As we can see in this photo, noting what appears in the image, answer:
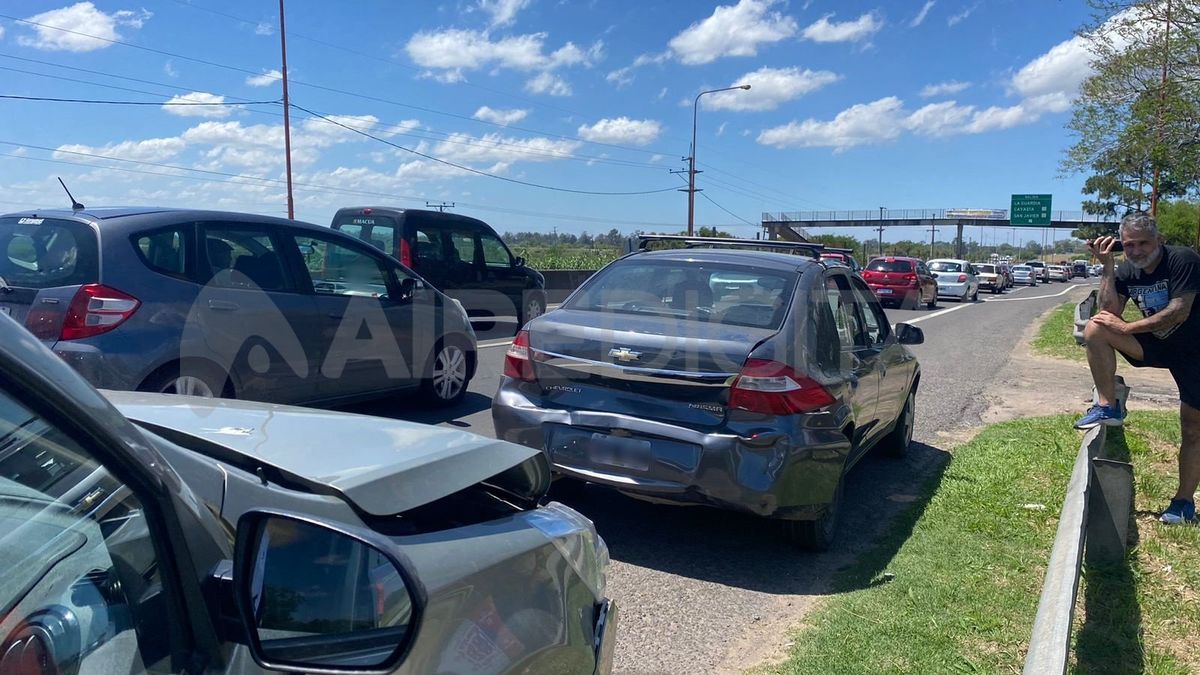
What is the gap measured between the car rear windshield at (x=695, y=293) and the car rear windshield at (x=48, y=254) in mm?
2952

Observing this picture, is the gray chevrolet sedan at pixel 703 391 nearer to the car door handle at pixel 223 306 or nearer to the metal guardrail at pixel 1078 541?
the metal guardrail at pixel 1078 541

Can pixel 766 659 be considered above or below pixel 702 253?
below

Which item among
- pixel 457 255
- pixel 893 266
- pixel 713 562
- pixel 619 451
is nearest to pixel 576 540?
pixel 619 451

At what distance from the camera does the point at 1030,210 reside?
5681cm

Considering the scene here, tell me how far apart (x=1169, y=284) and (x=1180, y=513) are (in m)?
1.35

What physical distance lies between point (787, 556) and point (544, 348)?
1739mm

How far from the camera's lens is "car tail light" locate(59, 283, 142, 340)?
5348mm

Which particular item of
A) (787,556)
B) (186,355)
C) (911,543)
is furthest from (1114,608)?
(186,355)

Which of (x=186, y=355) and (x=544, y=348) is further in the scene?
(x=186, y=355)

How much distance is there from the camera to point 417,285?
316 inches

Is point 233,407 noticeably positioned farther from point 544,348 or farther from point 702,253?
point 702,253

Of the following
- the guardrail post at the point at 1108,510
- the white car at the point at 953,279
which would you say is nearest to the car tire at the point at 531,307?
the guardrail post at the point at 1108,510

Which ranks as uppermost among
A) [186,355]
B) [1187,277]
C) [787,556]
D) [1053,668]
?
[1187,277]

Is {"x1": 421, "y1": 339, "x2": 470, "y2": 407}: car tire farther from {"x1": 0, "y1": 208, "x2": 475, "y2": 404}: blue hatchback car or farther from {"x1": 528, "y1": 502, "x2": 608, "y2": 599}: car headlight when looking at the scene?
{"x1": 528, "y1": 502, "x2": 608, "y2": 599}: car headlight
